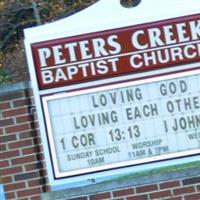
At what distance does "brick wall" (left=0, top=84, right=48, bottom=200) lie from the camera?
312 inches

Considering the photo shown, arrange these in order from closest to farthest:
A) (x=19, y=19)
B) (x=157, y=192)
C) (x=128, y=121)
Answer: (x=128, y=121), (x=157, y=192), (x=19, y=19)

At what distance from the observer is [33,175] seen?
26.0ft

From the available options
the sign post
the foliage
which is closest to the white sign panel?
the sign post

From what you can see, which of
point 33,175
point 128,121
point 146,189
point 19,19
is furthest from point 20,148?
point 19,19

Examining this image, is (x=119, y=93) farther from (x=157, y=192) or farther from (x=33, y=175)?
(x=33, y=175)

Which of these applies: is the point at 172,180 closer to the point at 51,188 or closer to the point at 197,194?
the point at 197,194

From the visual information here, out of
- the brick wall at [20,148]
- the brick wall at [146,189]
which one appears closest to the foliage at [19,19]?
the brick wall at [20,148]

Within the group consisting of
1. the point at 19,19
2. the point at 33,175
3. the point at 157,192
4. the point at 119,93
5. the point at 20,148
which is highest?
the point at 19,19

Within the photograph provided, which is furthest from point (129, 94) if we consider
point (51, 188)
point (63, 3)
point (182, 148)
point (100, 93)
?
point (63, 3)

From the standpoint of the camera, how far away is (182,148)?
773 centimetres

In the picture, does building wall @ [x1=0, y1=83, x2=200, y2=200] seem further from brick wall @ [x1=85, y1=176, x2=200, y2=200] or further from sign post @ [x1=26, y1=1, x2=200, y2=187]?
sign post @ [x1=26, y1=1, x2=200, y2=187]

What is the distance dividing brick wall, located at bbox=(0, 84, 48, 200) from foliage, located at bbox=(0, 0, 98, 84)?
458 inches

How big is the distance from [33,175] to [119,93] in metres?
1.24

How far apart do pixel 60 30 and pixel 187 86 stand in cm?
140
